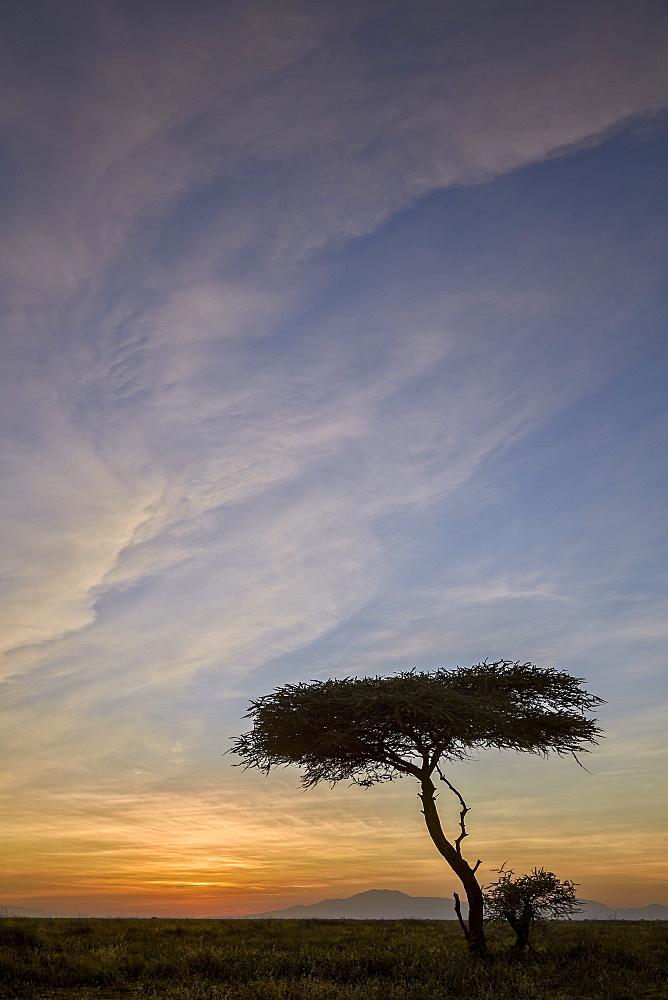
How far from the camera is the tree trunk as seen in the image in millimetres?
20453

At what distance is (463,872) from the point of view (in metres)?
21.7

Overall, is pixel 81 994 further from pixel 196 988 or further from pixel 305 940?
pixel 305 940

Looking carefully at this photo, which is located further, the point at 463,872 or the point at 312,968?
the point at 463,872

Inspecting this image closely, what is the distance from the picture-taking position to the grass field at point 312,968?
15203 mm

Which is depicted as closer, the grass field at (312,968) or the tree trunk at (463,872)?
the grass field at (312,968)

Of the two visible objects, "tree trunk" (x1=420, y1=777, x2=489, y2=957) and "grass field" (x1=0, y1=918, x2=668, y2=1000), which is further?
"tree trunk" (x1=420, y1=777, x2=489, y2=957)

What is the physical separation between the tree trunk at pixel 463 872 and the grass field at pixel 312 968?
2.06ft

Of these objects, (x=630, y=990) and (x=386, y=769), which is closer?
(x=630, y=990)

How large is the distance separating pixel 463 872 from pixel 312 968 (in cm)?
582

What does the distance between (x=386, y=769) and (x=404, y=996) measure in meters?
10.6

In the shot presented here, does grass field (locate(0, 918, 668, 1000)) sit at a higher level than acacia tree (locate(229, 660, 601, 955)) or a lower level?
lower

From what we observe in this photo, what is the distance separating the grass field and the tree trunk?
0.63m

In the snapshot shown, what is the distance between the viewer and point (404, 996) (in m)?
14.9

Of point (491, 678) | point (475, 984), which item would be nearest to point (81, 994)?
point (475, 984)
